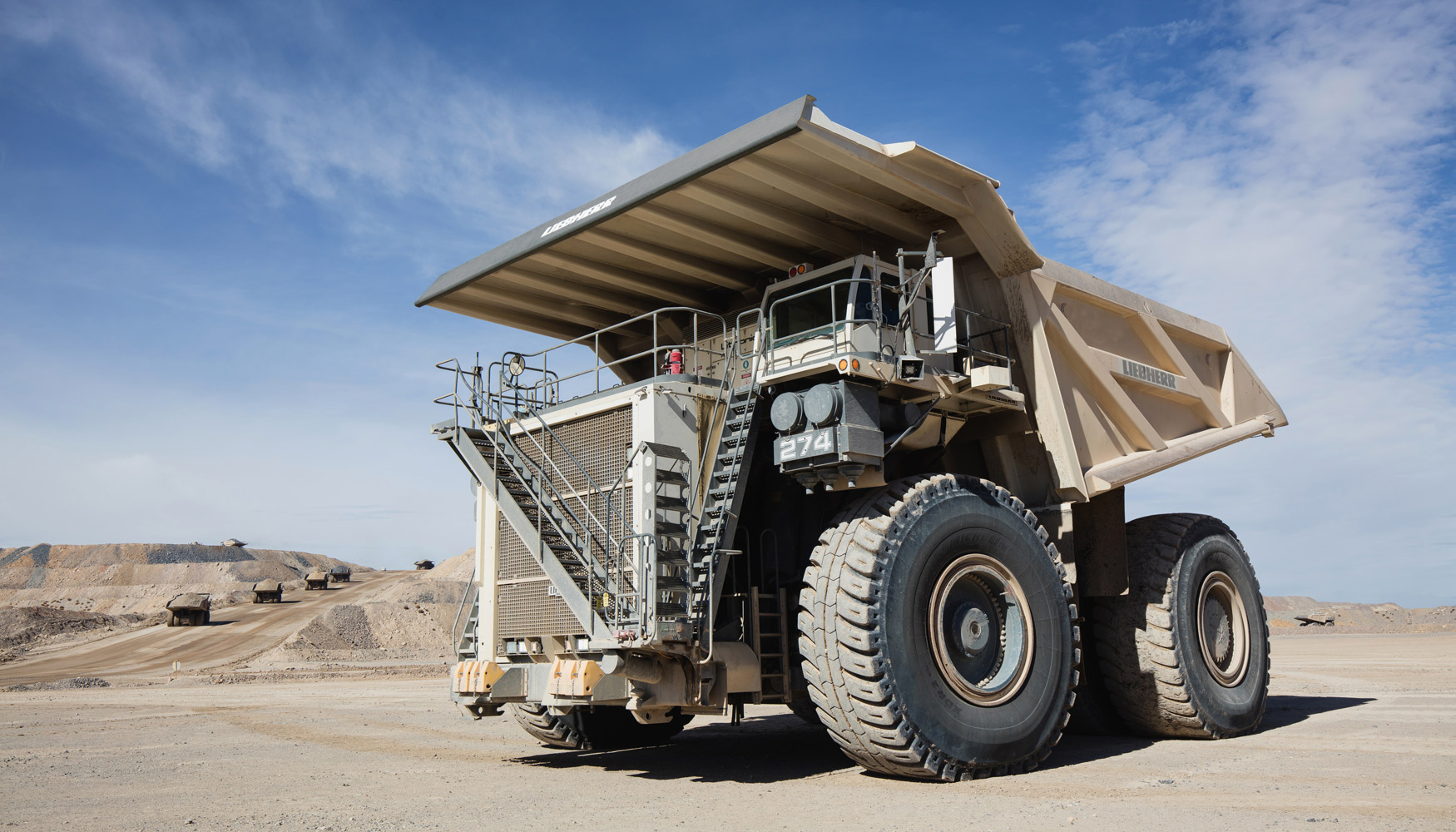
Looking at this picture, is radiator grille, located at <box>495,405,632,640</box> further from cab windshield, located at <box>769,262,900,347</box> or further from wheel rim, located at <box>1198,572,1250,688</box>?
wheel rim, located at <box>1198,572,1250,688</box>

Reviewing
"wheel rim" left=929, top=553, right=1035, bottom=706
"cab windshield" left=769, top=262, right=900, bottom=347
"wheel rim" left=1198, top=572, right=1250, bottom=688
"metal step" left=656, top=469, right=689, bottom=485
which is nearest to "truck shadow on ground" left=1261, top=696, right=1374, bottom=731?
"wheel rim" left=1198, top=572, right=1250, bottom=688

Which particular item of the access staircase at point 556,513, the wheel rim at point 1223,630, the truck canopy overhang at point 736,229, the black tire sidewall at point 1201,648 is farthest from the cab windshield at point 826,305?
the wheel rim at point 1223,630

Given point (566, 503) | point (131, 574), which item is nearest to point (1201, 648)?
point (566, 503)

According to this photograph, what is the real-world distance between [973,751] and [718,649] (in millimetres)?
2133

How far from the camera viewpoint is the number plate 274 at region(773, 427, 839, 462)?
8086mm

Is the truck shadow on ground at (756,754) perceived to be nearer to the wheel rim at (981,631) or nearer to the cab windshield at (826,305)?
the wheel rim at (981,631)

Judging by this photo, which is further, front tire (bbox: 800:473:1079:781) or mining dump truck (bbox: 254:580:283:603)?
mining dump truck (bbox: 254:580:283:603)

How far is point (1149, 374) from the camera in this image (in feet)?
40.1

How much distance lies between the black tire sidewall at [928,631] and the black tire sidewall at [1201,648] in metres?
2.47

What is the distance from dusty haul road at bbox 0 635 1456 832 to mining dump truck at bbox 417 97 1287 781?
24.4 inches

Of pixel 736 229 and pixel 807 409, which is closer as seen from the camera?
pixel 807 409

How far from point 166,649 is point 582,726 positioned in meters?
32.6

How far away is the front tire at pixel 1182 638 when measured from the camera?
1084 centimetres

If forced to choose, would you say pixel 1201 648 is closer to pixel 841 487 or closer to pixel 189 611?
pixel 841 487
